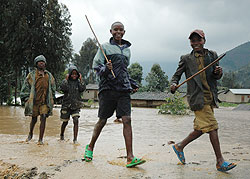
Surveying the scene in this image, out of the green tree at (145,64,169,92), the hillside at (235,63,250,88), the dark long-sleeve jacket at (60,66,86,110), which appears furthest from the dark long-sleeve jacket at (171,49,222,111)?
the hillside at (235,63,250,88)

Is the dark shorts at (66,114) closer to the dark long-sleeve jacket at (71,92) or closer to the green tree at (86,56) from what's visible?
the dark long-sleeve jacket at (71,92)

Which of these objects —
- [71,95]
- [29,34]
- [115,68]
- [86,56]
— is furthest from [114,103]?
[86,56]

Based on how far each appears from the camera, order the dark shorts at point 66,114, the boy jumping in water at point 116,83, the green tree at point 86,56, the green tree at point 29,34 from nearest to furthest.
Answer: the boy jumping in water at point 116,83 → the dark shorts at point 66,114 → the green tree at point 29,34 → the green tree at point 86,56

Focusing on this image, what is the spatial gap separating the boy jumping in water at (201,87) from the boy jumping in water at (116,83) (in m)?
0.65

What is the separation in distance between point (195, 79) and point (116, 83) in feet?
3.34

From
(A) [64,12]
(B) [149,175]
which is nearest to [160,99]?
(A) [64,12]

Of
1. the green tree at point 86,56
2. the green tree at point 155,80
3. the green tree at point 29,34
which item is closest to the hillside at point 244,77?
the green tree at point 155,80

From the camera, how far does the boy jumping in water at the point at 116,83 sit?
11.6ft

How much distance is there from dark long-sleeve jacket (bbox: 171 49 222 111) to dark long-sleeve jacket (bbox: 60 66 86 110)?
8.85ft

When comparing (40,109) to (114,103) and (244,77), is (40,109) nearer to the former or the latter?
(114,103)

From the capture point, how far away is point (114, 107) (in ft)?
12.3

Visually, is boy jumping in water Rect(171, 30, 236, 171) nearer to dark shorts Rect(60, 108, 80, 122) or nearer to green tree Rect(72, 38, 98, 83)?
dark shorts Rect(60, 108, 80, 122)

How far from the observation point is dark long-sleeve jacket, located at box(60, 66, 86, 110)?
5.68 metres

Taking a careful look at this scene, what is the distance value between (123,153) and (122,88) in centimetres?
125
